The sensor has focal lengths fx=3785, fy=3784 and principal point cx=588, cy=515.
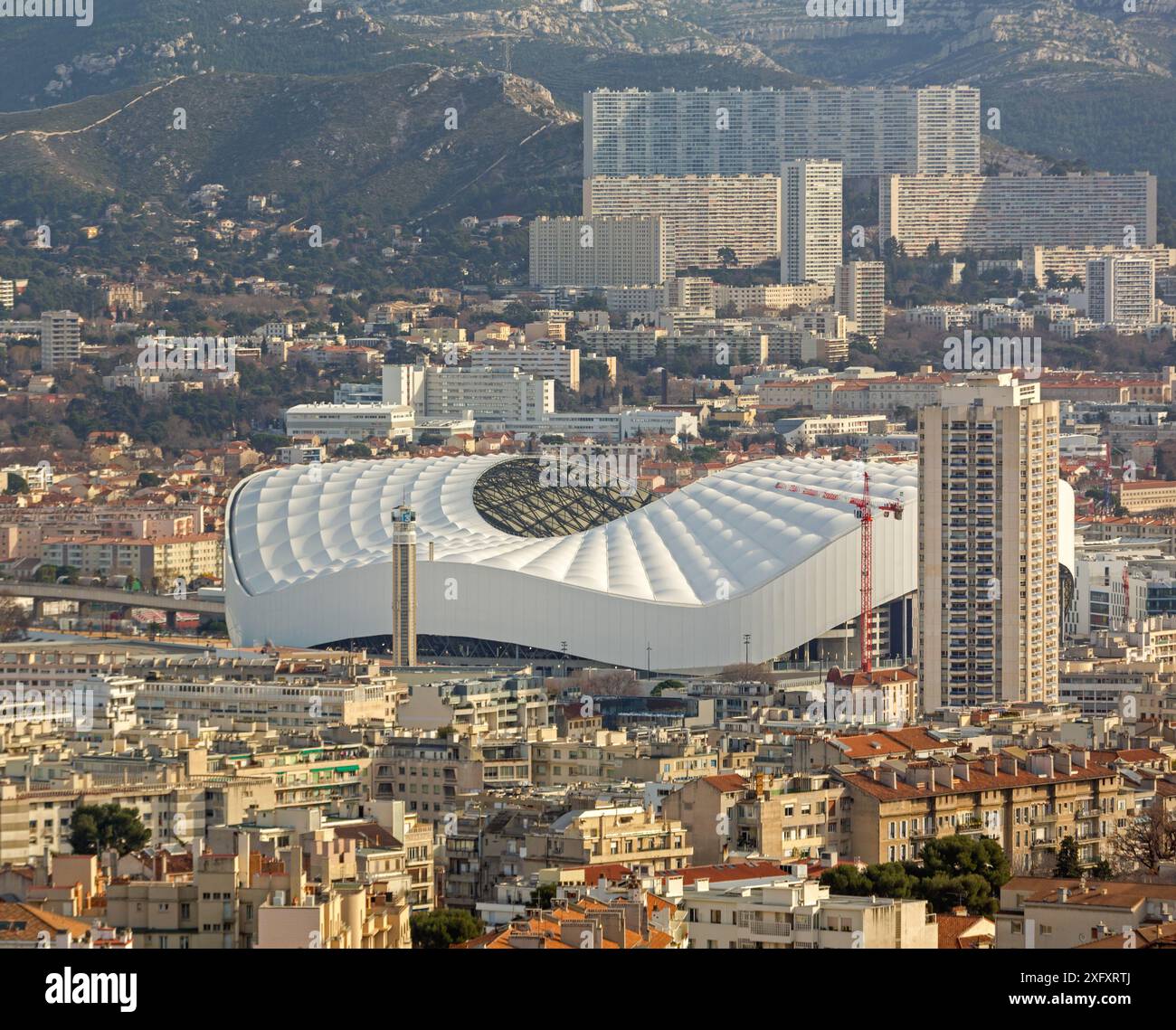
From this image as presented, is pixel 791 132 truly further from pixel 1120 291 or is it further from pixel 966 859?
pixel 966 859

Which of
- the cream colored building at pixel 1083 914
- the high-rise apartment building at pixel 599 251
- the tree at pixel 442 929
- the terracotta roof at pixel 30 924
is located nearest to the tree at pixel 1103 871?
the cream colored building at pixel 1083 914

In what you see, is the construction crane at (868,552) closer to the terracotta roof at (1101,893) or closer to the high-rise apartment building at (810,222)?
the terracotta roof at (1101,893)

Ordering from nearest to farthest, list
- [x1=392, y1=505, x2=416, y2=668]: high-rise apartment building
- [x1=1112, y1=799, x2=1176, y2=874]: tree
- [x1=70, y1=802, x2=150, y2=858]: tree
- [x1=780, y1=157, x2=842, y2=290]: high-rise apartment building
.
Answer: [x1=70, y1=802, x2=150, y2=858]: tree < [x1=1112, y1=799, x2=1176, y2=874]: tree < [x1=392, y1=505, x2=416, y2=668]: high-rise apartment building < [x1=780, y1=157, x2=842, y2=290]: high-rise apartment building

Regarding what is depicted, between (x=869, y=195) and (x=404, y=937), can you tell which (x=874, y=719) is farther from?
(x=869, y=195)

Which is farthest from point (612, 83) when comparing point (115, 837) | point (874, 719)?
point (115, 837)

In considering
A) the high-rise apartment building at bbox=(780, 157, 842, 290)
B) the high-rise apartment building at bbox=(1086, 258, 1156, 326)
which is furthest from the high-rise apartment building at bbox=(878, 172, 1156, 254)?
the high-rise apartment building at bbox=(1086, 258, 1156, 326)

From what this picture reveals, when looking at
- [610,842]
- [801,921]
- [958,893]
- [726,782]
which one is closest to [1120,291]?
[726,782]

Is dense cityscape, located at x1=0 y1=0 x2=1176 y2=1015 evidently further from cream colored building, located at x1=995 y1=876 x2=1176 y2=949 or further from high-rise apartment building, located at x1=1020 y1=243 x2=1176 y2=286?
high-rise apartment building, located at x1=1020 y1=243 x2=1176 y2=286
